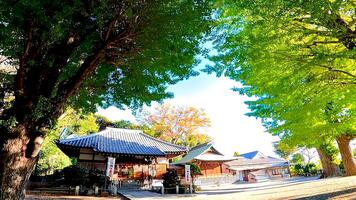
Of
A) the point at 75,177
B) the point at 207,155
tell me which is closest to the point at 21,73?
the point at 75,177

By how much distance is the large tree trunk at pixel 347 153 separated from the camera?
1883cm

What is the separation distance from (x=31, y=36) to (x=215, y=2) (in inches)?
201

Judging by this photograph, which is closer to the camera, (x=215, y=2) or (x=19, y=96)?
(x=19, y=96)

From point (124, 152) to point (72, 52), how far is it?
1604 cm

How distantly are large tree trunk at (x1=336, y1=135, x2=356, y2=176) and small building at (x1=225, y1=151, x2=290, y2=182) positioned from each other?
30.3m

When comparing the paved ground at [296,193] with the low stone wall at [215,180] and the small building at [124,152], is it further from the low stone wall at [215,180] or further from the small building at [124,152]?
the low stone wall at [215,180]

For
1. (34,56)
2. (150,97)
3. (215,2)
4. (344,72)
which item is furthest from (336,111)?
(34,56)

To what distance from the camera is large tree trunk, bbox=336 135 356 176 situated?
1883 centimetres

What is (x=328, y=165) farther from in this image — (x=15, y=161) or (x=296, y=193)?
(x=15, y=161)

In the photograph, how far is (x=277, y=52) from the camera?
6.15 m

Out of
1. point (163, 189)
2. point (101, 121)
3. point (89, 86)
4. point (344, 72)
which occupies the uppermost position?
point (101, 121)

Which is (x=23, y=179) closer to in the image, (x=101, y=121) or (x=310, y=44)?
(x=310, y=44)

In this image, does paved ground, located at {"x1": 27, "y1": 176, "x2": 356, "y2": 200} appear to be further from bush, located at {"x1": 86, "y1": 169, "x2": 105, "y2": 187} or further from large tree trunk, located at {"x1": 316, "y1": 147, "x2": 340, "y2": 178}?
large tree trunk, located at {"x1": 316, "y1": 147, "x2": 340, "y2": 178}

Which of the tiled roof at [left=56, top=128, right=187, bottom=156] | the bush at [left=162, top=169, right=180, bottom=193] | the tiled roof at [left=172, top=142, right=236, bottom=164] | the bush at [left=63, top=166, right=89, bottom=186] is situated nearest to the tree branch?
the bush at [left=63, top=166, right=89, bottom=186]
